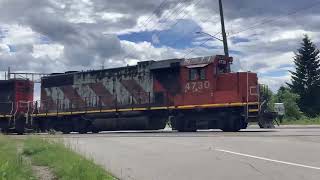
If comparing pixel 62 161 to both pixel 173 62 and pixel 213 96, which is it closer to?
pixel 213 96

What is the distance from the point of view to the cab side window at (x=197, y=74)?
→ 85.6 feet

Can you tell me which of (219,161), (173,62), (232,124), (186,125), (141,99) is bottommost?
(219,161)

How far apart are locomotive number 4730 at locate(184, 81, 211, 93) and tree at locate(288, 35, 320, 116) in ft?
141

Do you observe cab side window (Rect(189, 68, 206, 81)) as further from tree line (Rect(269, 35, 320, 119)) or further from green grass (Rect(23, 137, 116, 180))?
tree line (Rect(269, 35, 320, 119))

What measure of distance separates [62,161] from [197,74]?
15.9 m

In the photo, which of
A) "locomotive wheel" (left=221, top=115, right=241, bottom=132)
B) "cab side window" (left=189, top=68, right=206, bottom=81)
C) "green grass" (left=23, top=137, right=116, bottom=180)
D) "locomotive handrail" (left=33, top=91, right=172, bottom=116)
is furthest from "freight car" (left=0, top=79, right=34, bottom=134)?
"green grass" (left=23, top=137, right=116, bottom=180)

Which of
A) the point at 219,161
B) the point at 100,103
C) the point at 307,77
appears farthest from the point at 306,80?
the point at 219,161

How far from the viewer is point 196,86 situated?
2631 cm

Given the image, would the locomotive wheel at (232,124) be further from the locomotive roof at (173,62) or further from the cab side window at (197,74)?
the locomotive roof at (173,62)

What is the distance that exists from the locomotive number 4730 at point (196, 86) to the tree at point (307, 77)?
43.1m

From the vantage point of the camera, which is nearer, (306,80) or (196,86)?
(196,86)

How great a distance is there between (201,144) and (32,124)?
59.7ft

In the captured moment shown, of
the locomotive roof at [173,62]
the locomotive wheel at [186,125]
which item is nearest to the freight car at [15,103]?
the locomotive roof at [173,62]

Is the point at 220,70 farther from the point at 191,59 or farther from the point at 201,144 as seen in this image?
the point at 201,144
